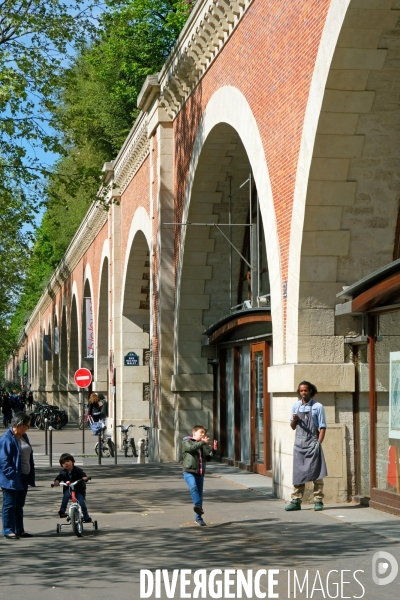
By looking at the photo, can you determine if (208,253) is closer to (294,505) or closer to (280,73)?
(280,73)

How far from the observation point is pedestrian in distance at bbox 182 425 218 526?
40.2 ft

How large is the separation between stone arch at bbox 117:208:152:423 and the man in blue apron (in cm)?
1889

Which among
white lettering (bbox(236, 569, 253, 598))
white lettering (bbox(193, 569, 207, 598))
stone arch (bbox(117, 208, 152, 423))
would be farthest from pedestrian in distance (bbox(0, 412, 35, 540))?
stone arch (bbox(117, 208, 152, 423))

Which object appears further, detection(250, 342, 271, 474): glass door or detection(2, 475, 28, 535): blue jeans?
detection(250, 342, 271, 474): glass door

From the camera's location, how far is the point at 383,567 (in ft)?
30.1

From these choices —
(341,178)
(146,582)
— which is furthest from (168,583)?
(341,178)

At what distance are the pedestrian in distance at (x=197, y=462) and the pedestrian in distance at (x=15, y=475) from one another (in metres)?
1.80

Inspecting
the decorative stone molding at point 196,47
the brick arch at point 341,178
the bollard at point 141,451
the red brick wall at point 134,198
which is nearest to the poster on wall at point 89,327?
the red brick wall at point 134,198

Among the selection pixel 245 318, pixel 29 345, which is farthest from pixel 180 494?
pixel 29 345

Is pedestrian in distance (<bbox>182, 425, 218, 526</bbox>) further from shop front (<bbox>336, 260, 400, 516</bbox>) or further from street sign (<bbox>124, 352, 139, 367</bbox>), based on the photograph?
street sign (<bbox>124, 352, 139, 367</bbox>)

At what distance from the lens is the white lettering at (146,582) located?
326 inches

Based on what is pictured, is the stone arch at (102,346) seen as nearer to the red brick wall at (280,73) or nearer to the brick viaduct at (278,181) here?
the brick viaduct at (278,181)

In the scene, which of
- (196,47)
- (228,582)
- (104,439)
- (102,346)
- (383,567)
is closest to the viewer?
(228,582)

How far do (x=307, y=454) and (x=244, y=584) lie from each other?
4.97 metres
